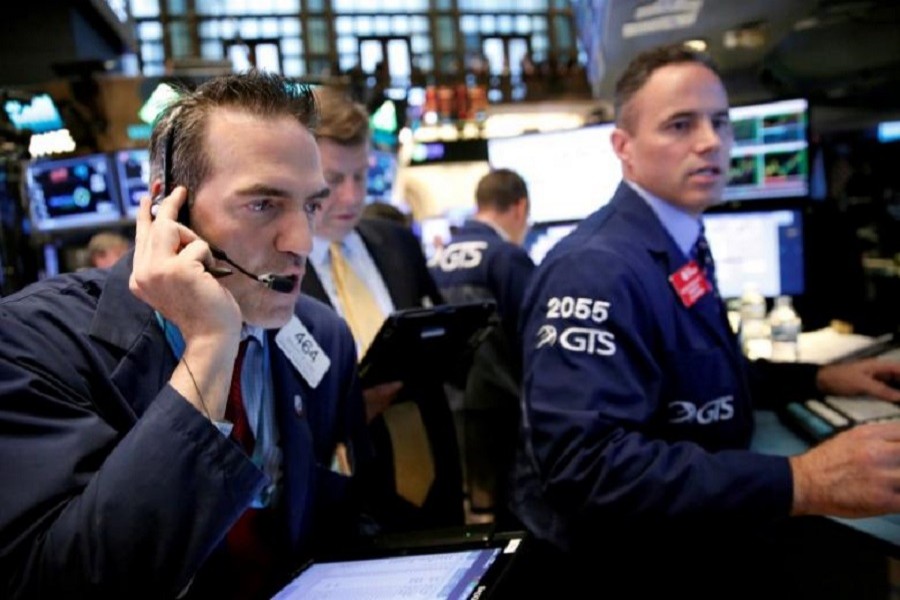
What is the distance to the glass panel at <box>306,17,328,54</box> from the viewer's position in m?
14.3

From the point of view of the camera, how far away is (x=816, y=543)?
140 cm

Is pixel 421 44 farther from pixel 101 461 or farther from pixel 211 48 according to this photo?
pixel 101 461

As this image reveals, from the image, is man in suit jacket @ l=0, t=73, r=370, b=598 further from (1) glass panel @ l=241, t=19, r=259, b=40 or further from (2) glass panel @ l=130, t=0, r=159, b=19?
(2) glass panel @ l=130, t=0, r=159, b=19

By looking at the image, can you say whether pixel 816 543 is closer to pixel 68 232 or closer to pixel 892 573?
pixel 892 573

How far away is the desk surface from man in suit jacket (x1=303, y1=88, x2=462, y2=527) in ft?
2.68

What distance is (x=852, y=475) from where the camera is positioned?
1147 mm

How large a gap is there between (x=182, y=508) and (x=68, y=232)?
16.2 ft

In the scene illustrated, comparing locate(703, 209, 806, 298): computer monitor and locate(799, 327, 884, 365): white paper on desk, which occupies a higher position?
locate(703, 209, 806, 298): computer monitor

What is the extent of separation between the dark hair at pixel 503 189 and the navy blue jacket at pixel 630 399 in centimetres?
209

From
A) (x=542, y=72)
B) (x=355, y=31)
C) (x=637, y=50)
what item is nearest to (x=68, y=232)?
(x=637, y=50)

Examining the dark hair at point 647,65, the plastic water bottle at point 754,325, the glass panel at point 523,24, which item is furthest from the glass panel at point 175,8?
the dark hair at point 647,65

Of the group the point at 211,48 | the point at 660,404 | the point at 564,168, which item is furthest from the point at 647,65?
the point at 211,48

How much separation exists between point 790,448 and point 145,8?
14934 millimetres

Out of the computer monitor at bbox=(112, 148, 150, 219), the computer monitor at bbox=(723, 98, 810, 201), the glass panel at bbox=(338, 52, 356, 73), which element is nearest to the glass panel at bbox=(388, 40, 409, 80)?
the glass panel at bbox=(338, 52, 356, 73)
